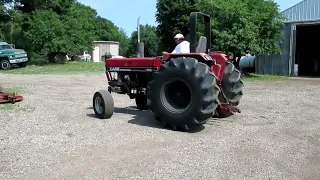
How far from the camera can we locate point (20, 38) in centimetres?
3803

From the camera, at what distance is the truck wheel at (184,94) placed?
6.58m

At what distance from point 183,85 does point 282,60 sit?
18447 mm

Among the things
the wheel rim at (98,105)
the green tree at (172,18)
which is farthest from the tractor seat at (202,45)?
the green tree at (172,18)

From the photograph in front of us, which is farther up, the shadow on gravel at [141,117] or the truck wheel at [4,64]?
the truck wheel at [4,64]

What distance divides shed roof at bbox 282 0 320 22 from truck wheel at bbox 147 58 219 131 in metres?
18.7

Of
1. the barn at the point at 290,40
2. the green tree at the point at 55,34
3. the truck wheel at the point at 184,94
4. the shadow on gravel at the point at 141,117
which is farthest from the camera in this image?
the green tree at the point at 55,34

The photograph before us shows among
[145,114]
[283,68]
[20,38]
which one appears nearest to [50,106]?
[145,114]

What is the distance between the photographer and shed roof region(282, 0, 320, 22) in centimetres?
2316

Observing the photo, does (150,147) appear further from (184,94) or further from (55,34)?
(55,34)

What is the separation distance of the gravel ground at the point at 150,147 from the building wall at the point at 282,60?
15.3m

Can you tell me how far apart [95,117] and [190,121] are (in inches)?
101

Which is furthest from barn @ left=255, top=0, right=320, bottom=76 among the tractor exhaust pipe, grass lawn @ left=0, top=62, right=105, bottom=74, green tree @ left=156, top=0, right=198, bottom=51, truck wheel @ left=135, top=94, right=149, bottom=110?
green tree @ left=156, top=0, right=198, bottom=51

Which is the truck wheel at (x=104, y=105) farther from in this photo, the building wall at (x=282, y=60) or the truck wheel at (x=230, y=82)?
the building wall at (x=282, y=60)

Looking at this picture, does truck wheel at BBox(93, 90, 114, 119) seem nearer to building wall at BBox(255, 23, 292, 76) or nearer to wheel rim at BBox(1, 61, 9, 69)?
building wall at BBox(255, 23, 292, 76)
